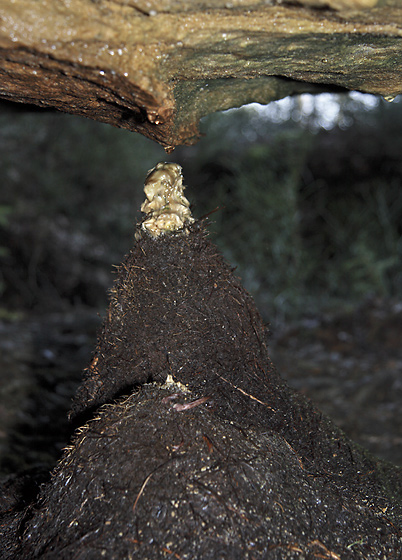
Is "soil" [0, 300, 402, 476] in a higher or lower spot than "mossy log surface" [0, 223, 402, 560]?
lower

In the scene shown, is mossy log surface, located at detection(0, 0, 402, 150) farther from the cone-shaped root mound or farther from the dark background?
the dark background

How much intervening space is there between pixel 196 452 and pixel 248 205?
497 cm

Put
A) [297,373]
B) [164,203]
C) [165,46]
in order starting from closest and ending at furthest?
1. [165,46]
2. [164,203]
3. [297,373]

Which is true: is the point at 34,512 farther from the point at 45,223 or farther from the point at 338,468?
the point at 45,223

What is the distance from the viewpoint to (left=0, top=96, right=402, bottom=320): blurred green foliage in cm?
562

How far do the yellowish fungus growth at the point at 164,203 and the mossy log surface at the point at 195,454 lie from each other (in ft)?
0.14

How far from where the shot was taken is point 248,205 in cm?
593

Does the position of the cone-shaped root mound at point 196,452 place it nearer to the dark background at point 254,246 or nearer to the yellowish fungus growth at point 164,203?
the yellowish fungus growth at point 164,203

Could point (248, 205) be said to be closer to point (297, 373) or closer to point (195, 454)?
point (297, 373)

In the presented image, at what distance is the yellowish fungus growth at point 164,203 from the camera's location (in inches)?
61.6

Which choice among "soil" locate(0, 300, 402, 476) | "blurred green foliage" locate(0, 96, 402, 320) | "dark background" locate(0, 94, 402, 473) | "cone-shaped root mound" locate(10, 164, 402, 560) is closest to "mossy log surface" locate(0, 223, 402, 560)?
"cone-shaped root mound" locate(10, 164, 402, 560)

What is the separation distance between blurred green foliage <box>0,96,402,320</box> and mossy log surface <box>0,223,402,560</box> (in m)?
3.85

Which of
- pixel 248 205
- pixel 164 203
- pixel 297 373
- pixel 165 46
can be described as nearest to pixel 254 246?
pixel 248 205

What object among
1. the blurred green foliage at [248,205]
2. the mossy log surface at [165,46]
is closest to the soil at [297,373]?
the blurred green foliage at [248,205]
